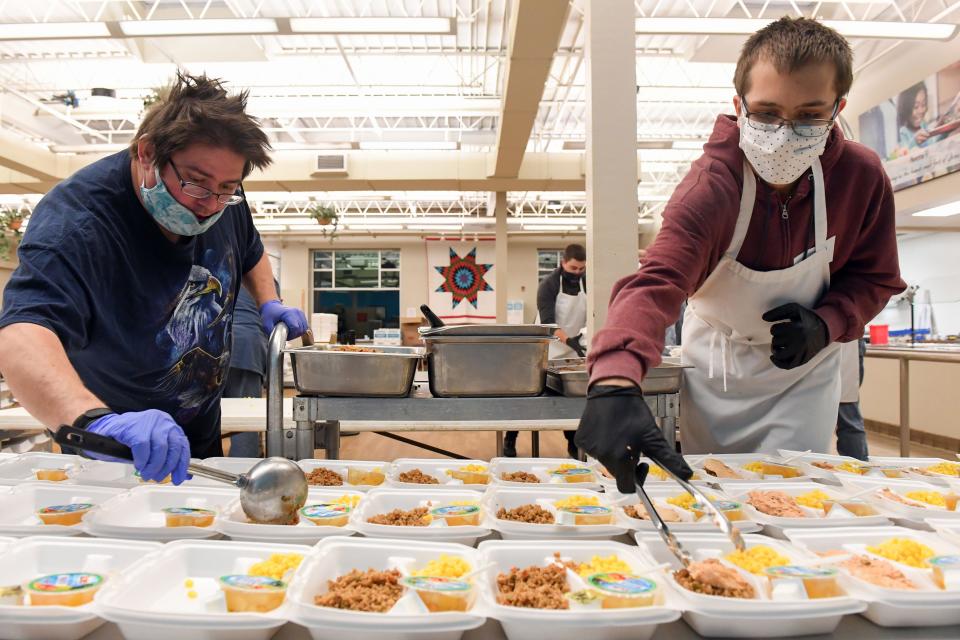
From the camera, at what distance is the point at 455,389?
188 centimetres

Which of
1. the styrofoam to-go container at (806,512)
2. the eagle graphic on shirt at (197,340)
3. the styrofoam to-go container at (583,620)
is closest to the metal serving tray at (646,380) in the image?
the styrofoam to-go container at (806,512)

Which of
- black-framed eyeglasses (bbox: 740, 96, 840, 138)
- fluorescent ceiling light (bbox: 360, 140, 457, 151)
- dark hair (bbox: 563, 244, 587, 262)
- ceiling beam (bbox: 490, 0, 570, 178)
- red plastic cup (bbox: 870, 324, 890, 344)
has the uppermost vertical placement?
fluorescent ceiling light (bbox: 360, 140, 457, 151)

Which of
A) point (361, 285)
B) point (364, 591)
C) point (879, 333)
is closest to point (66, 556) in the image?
point (364, 591)

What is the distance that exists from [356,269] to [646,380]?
15.2 meters

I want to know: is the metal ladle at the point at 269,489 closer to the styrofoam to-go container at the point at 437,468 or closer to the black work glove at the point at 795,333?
the styrofoam to-go container at the point at 437,468

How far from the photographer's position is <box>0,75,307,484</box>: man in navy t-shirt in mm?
1213

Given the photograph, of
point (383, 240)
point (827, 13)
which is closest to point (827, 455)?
point (827, 13)

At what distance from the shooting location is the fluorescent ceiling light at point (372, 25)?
4.69 metres

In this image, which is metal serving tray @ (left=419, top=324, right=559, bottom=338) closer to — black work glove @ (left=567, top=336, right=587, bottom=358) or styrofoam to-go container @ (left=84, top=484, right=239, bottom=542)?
styrofoam to-go container @ (left=84, top=484, right=239, bottom=542)

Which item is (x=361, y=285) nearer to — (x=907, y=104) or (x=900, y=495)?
(x=907, y=104)

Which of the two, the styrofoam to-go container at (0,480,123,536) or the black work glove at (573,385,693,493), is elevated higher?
the black work glove at (573,385,693,493)

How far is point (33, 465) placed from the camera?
169cm

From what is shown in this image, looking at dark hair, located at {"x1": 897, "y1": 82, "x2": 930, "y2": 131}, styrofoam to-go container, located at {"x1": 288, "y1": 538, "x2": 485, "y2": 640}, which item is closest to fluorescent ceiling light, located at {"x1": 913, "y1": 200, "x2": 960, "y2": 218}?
dark hair, located at {"x1": 897, "y1": 82, "x2": 930, "y2": 131}

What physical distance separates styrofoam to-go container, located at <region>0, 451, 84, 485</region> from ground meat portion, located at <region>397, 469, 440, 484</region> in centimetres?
85
